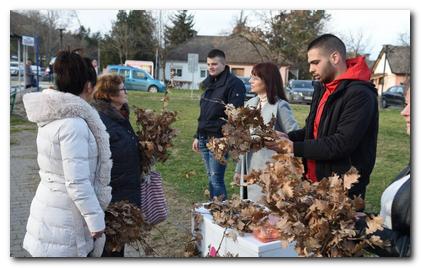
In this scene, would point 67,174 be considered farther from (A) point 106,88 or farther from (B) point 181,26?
(B) point 181,26

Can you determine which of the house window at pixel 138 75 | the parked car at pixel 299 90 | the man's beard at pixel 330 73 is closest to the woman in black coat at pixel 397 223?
the man's beard at pixel 330 73

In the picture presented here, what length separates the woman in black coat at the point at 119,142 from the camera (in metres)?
2.60

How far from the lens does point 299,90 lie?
2052cm

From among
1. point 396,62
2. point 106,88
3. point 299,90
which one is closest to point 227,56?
point 299,90

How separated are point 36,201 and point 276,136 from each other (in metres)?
1.29

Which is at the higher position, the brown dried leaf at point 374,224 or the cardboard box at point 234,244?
the brown dried leaf at point 374,224

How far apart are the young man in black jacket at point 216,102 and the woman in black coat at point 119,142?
121 centimetres

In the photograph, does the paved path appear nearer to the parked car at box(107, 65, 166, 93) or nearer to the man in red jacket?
the man in red jacket

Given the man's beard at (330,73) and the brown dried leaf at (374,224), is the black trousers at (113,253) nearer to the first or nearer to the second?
the brown dried leaf at (374,224)

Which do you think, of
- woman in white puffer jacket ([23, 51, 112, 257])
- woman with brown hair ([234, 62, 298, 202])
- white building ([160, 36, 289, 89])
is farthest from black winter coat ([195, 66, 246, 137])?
white building ([160, 36, 289, 89])

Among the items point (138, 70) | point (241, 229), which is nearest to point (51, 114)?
point (241, 229)

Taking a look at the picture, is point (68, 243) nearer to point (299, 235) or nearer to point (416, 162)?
point (299, 235)

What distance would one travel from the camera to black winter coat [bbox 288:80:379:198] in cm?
203

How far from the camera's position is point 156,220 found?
310 cm
